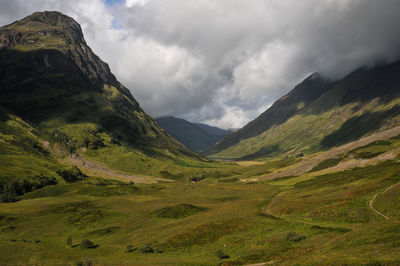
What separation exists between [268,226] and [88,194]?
4889 inches

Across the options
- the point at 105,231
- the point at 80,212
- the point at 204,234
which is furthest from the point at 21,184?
the point at 204,234

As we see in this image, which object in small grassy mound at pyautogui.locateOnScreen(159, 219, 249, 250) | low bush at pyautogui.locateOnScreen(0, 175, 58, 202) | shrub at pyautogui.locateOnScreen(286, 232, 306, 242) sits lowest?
shrub at pyautogui.locateOnScreen(286, 232, 306, 242)

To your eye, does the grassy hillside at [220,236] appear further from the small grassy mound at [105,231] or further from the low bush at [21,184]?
the low bush at [21,184]

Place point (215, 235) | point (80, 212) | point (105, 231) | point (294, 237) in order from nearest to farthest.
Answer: point (294, 237)
point (215, 235)
point (105, 231)
point (80, 212)

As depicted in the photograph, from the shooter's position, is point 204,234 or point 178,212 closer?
point 204,234

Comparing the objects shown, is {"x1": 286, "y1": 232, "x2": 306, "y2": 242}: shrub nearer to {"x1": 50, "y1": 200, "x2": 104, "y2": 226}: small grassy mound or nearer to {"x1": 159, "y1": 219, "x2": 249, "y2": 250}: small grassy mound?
{"x1": 159, "y1": 219, "x2": 249, "y2": 250}: small grassy mound

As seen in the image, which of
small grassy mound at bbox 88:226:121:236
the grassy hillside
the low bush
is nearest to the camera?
the grassy hillside

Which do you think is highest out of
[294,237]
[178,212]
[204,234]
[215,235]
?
[178,212]

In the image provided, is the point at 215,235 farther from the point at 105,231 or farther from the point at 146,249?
the point at 105,231

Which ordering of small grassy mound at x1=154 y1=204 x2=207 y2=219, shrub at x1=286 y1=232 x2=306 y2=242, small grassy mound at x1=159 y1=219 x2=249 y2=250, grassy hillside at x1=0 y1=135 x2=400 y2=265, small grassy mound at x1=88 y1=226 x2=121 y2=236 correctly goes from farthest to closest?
small grassy mound at x1=154 y1=204 x2=207 y2=219 < small grassy mound at x1=88 y1=226 x2=121 y2=236 < small grassy mound at x1=159 y1=219 x2=249 y2=250 < shrub at x1=286 y1=232 x2=306 y2=242 < grassy hillside at x1=0 y1=135 x2=400 y2=265

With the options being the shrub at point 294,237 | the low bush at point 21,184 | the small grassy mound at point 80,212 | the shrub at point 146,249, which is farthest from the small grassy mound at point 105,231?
the low bush at point 21,184

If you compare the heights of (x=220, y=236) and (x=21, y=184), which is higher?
(x=21, y=184)

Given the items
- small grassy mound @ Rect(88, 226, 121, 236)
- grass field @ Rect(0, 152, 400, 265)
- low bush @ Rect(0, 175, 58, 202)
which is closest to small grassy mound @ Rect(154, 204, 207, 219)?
grass field @ Rect(0, 152, 400, 265)

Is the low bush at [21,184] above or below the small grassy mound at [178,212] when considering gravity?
above
